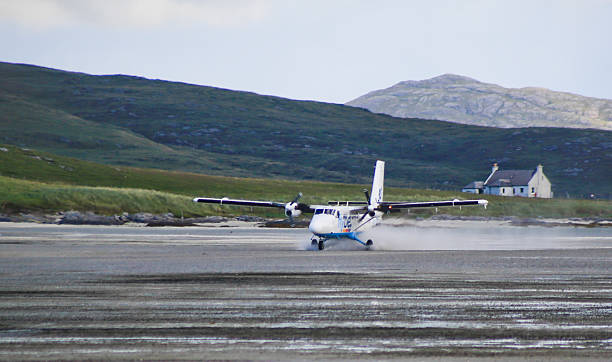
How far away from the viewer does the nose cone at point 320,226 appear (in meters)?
40.7

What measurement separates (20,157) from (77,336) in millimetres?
129979

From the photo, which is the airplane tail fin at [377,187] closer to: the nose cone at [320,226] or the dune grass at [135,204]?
the nose cone at [320,226]

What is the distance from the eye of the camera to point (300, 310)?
1605 centimetres

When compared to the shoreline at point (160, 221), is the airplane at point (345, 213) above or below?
above

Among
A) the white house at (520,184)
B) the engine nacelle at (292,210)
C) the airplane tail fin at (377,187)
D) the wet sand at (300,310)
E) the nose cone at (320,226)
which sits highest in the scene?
the white house at (520,184)

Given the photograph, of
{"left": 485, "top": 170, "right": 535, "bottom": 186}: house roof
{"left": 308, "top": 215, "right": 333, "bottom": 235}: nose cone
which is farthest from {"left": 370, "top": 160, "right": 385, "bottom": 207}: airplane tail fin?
{"left": 485, "top": 170, "right": 535, "bottom": 186}: house roof

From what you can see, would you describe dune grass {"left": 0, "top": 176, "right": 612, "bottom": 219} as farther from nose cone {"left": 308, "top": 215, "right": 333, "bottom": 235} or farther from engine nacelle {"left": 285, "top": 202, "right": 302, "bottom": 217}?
nose cone {"left": 308, "top": 215, "right": 333, "bottom": 235}

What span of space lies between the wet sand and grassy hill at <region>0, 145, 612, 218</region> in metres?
54.6

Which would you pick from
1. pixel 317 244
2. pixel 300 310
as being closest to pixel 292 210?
pixel 317 244

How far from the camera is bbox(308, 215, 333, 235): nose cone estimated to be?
1603 inches

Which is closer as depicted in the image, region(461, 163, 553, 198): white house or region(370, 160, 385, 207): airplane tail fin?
region(370, 160, 385, 207): airplane tail fin

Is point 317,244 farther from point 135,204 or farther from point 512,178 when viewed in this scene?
point 512,178

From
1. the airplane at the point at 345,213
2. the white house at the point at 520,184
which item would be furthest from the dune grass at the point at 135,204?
the white house at the point at 520,184

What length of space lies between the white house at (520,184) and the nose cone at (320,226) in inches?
5175
